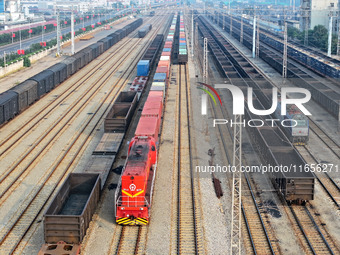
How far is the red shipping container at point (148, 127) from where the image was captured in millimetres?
29094

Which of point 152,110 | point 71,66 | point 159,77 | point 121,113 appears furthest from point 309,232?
point 71,66

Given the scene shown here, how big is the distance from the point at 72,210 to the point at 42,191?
174 inches

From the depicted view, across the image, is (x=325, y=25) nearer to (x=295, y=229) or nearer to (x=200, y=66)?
(x=200, y=66)

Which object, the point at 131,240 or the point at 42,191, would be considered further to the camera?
the point at 42,191

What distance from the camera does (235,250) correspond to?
2070 cm

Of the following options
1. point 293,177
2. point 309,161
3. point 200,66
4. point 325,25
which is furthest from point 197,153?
point 325,25

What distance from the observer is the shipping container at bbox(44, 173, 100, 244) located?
65.7ft

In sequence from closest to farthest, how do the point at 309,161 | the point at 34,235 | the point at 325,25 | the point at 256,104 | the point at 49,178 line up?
1. the point at 34,235
2. the point at 49,178
3. the point at 309,161
4. the point at 256,104
5. the point at 325,25

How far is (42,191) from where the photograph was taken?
90.1 feet

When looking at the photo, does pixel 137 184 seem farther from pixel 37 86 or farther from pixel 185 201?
pixel 37 86

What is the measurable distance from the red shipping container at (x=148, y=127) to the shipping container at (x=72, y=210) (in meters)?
5.36

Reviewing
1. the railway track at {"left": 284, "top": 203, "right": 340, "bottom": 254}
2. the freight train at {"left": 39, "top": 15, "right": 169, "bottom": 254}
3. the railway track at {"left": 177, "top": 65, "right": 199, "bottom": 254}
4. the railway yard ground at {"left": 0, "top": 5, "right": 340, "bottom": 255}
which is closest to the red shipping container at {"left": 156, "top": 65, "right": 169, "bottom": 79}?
the railway yard ground at {"left": 0, "top": 5, "right": 340, "bottom": 255}

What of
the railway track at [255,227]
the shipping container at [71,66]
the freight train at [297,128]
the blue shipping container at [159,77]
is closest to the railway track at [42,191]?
the blue shipping container at [159,77]

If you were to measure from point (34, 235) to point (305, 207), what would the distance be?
51.4ft
